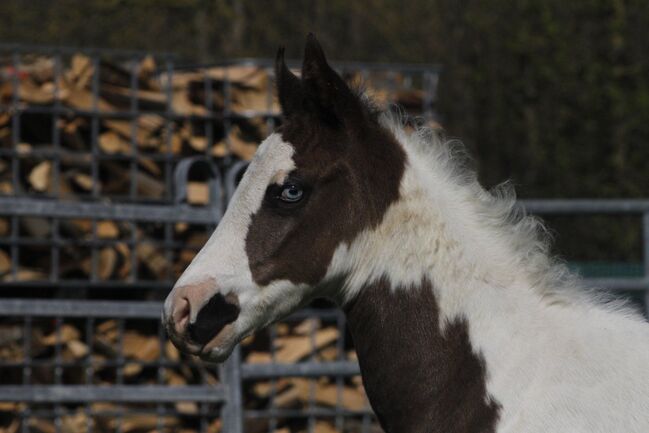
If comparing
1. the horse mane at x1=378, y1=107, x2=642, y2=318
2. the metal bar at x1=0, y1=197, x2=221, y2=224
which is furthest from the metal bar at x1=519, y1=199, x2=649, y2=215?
the horse mane at x1=378, y1=107, x2=642, y2=318

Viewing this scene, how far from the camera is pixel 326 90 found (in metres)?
3.48

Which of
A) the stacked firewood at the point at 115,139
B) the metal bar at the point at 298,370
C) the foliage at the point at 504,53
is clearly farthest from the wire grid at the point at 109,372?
the foliage at the point at 504,53

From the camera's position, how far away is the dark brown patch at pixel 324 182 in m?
3.43

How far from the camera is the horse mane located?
344cm

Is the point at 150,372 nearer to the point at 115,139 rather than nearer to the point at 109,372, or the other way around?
the point at 109,372

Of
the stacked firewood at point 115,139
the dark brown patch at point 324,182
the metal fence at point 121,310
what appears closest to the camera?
the dark brown patch at point 324,182

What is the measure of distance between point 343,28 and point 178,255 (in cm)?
1050

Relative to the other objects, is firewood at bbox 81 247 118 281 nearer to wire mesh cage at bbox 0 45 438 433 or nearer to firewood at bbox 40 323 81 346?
wire mesh cage at bbox 0 45 438 433

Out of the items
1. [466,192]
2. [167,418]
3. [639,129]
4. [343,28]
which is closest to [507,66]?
[639,129]

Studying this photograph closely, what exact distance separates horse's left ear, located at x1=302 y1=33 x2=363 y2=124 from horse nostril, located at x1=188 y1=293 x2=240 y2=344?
0.65m

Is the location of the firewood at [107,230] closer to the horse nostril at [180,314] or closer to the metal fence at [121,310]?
the metal fence at [121,310]

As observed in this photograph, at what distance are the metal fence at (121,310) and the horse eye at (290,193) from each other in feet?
6.20

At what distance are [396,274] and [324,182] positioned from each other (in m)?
0.36

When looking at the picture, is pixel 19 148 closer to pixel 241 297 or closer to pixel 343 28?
pixel 241 297
